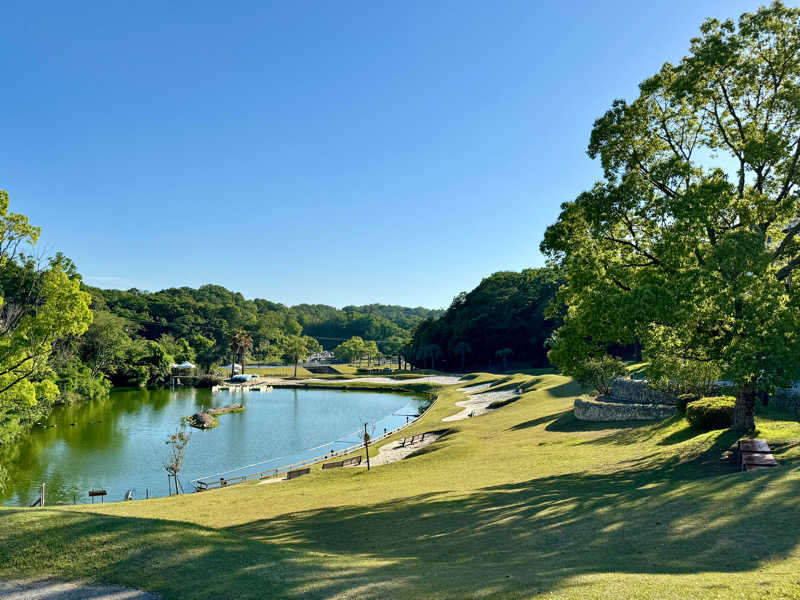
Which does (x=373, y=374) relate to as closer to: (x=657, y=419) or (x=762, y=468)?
(x=657, y=419)

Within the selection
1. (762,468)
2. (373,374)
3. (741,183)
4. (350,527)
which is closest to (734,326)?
(762,468)

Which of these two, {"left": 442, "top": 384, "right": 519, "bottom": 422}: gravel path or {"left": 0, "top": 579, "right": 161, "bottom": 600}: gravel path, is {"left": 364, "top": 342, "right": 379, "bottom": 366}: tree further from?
{"left": 0, "top": 579, "right": 161, "bottom": 600}: gravel path

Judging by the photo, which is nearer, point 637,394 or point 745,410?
point 745,410

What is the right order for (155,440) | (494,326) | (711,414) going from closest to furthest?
(711,414)
(155,440)
(494,326)

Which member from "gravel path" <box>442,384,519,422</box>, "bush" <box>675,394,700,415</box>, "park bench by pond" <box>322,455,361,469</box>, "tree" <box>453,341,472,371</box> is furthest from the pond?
"tree" <box>453,341,472,371</box>

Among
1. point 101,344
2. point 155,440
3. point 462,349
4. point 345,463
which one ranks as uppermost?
point 101,344

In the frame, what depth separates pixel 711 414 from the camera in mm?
20094

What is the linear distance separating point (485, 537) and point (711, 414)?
46.1 feet

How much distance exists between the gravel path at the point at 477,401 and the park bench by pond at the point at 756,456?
33514 mm

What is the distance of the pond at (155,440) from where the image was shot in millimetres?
30797

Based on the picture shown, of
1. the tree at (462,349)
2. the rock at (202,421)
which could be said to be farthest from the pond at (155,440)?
the tree at (462,349)

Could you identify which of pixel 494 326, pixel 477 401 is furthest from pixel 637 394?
pixel 494 326

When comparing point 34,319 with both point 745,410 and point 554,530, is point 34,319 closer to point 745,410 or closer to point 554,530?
point 554,530

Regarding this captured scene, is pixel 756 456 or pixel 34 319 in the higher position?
pixel 34 319
